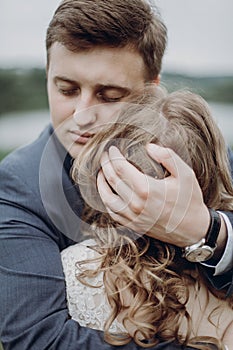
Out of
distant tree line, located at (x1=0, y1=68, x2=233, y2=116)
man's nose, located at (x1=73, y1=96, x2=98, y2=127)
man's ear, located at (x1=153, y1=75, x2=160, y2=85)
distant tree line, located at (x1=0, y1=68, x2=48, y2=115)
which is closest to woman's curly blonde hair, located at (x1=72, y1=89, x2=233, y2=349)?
man's nose, located at (x1=73, y1=96, x2=98, y2=127)

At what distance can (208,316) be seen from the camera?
254 centimetres

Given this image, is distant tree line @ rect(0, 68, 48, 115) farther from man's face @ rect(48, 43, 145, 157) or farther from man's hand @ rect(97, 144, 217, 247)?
man's hand @ rect(97, 144, 217, 247)

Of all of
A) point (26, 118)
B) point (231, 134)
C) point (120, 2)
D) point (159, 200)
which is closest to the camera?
point (159, 200)

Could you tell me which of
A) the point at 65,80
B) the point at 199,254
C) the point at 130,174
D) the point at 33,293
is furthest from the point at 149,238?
the point at 65,80

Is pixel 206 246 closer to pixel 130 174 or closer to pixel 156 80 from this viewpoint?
pixel 130 174

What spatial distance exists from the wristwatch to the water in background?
802 cm

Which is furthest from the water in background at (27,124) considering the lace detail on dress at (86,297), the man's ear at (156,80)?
the lace detail on dress at (86,297)

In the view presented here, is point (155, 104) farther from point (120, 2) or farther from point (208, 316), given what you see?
point (208, 316)

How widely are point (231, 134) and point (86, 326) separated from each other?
8.44 metres

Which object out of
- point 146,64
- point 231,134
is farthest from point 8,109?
point 146,64

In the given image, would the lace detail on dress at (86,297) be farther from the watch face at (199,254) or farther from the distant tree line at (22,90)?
the distant tree line at (22,90)

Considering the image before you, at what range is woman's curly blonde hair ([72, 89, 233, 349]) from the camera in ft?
8.22

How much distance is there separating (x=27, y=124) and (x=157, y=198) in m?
8.90

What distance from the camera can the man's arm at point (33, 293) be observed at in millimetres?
2555
